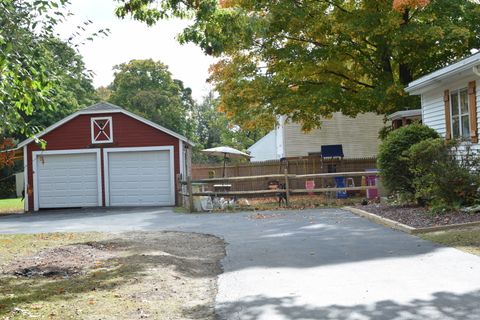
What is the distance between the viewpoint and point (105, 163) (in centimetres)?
2327

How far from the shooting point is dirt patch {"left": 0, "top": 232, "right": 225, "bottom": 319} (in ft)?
18.7

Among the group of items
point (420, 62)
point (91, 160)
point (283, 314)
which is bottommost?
point (283, 314)

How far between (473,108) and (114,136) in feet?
48.4

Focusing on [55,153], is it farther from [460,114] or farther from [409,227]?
[409,227]

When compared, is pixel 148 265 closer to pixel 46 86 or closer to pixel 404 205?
pixel 46 86

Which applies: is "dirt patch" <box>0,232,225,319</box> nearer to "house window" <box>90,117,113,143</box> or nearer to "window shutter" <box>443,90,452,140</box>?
"window shutter" <box>443,90,452,140</box>

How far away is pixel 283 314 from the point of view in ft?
17.5

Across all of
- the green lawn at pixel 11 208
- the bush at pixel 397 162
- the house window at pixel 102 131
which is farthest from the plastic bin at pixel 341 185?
the green lawn at pixel 11 208

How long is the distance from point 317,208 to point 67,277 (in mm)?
11946

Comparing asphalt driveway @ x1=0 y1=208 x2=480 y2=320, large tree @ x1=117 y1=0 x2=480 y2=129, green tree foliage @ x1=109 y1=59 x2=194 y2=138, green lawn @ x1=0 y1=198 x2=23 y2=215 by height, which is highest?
green tree foliage @ x1=109 y1=59 x2=194 y2=138

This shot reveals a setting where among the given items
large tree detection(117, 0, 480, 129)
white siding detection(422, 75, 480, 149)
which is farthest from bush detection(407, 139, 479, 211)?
large tree detection(117, 0, 480, 129)

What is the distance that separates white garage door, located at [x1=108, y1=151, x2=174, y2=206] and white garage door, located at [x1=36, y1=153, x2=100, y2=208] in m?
0.83

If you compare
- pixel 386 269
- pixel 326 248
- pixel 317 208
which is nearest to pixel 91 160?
pixel 317 208

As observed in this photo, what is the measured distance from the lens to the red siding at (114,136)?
23156 mm
